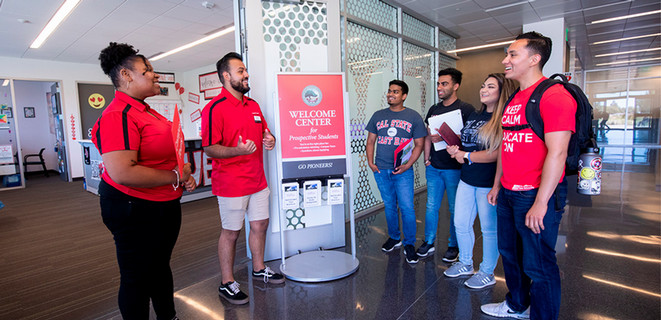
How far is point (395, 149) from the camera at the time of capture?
2.94 metres

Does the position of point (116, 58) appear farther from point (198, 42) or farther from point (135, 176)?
point (198, 42)

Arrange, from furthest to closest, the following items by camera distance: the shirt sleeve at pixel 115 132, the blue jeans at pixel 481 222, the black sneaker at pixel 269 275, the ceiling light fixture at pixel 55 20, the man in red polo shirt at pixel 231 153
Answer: the ceiling light fixture at pixel 55 20, the black sneaker at pixel 269 275, the blue jeans at pixel 481 222, the man in red polo shirt at pixel 231 153, the shirt sleeve at pixel 115 132

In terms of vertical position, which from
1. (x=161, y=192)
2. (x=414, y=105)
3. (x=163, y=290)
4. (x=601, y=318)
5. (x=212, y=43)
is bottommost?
(x=601, y=318)

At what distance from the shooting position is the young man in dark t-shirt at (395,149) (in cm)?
293

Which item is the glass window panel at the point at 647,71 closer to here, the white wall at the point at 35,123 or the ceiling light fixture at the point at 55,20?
the ceiling light fixture at the point at 55,20

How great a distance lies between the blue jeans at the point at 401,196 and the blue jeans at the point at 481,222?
0.50m

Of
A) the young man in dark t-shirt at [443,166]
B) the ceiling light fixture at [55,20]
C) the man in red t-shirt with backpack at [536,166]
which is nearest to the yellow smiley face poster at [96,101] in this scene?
the ceiling light fixture at [55,20]

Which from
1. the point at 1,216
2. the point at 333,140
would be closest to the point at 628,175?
the point at 333,140

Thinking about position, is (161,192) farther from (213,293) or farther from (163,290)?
(213,293)

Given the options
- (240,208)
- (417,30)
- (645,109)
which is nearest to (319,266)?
(240,208)

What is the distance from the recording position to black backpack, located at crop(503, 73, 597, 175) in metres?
1.58

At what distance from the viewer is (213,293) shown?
8.21 feet

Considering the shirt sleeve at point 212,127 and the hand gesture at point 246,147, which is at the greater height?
the shirt sleeve at point 212,127

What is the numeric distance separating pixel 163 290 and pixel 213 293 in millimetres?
692
